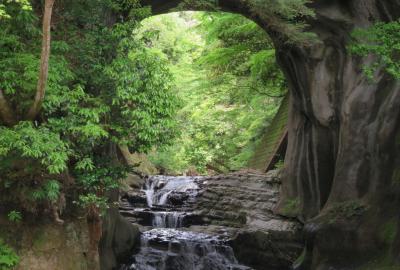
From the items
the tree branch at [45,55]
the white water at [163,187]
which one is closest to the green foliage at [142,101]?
the tree branch at [45,55]

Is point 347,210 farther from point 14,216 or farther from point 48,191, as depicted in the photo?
point 14,216

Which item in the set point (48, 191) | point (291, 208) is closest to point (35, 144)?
point (48, 191)

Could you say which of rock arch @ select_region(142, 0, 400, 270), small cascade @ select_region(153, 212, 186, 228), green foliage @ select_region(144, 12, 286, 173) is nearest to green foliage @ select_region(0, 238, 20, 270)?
green foliage @ select_region(144, 12, 286, 173)

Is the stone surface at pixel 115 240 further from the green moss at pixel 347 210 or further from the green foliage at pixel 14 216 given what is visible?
the green moss at pixel 347 210

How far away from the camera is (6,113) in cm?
761

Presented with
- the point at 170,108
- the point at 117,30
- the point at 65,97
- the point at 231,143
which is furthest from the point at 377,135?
the point at 231,143

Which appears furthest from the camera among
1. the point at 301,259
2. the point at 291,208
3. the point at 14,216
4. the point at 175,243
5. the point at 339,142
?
the point at 291,208

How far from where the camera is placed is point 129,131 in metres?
Answer: 8.25

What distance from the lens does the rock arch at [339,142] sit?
10891mm

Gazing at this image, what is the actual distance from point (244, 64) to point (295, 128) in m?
3.59

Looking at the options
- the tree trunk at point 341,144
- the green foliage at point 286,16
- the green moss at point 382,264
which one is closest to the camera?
the green moss at point 382,264

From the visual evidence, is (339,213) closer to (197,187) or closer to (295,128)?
(295,128)

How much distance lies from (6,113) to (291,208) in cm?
965

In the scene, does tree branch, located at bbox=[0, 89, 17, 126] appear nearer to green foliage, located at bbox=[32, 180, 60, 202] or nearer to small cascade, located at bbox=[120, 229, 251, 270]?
green foliage, located at bbox=[32, 180, 60, 202]
